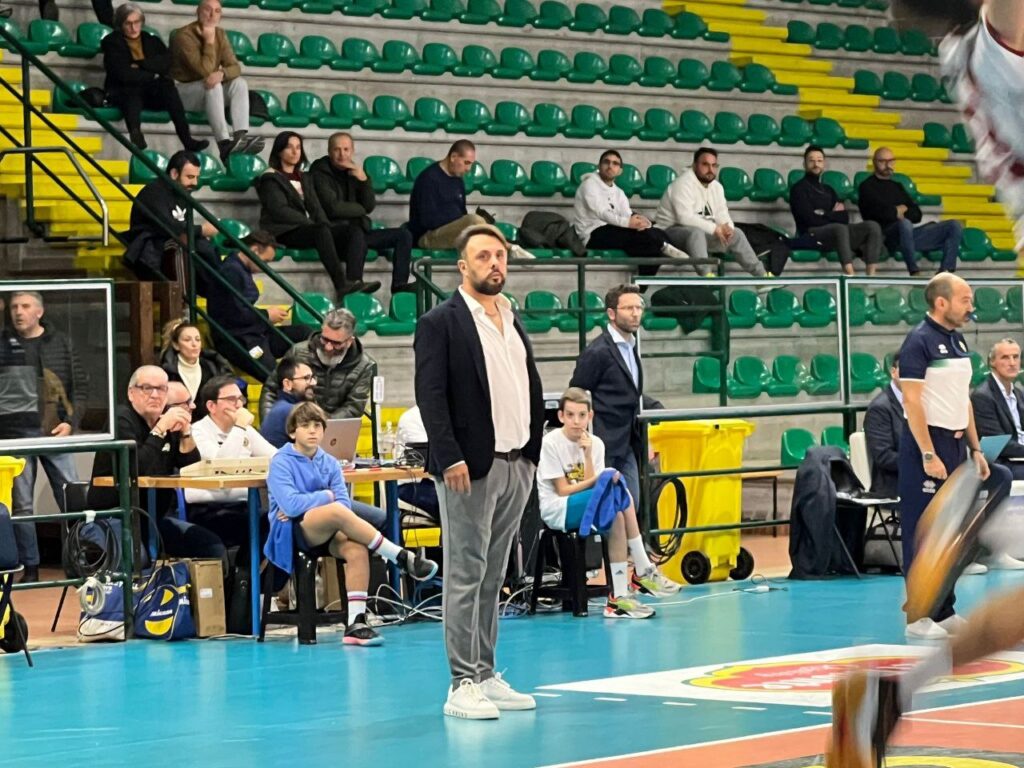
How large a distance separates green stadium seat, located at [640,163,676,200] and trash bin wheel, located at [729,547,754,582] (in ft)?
21.2

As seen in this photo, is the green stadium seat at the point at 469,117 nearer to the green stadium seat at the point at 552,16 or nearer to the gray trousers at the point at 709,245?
the green stadium seat at the point at 552,16

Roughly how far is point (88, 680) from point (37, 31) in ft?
27.6

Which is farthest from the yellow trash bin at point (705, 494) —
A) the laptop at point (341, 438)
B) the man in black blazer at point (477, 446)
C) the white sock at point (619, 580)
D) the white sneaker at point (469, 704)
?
the white sneaker at point (469, 704)

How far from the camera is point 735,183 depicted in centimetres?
2062

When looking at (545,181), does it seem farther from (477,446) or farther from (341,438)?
(477,446)

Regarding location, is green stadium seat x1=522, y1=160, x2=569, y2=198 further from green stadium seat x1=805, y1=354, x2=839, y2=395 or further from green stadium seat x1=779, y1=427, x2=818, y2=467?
green stadium seat x1=805, y1=354, x2=839, y2=395

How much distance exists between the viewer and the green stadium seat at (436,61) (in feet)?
63.0

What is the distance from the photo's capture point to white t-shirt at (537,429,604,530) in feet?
38.1

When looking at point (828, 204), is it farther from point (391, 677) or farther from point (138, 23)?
point (391, 677)

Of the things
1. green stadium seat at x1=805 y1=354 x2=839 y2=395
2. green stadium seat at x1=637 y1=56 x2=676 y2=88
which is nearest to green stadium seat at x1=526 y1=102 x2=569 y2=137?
green stadium seat at x1=637 y1=56 x2=676 y2=88

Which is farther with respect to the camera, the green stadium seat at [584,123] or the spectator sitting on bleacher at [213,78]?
the green stadium seat at [584,123]

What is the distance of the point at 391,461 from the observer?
475 inches

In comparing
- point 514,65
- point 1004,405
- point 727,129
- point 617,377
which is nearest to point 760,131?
point 727,129

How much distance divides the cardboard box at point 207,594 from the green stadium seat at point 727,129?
11507 mm
